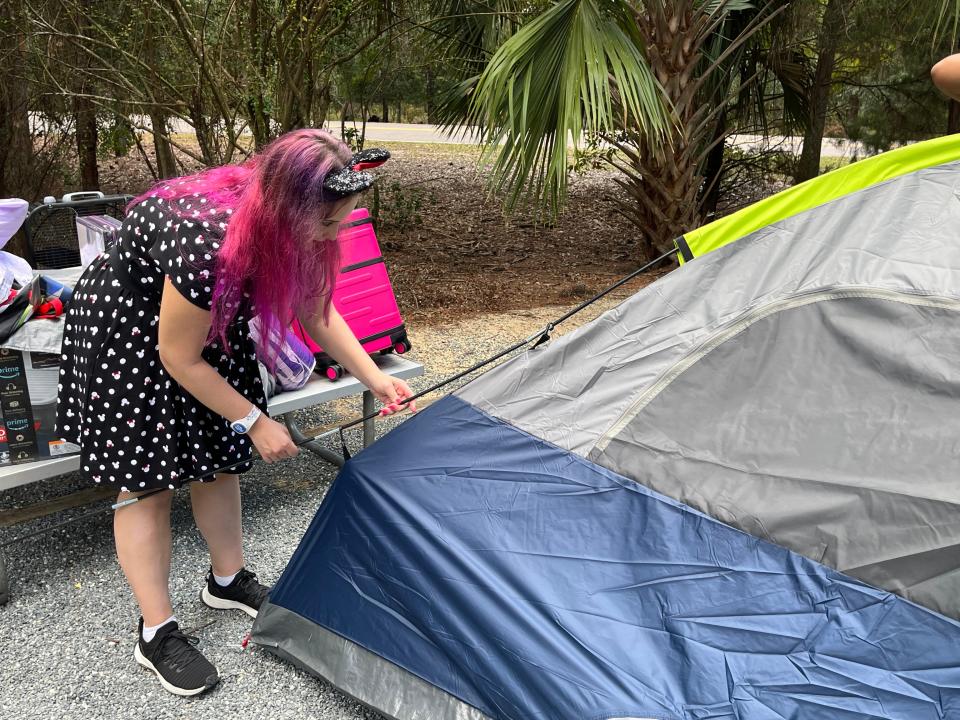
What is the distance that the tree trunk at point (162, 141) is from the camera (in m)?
5.86

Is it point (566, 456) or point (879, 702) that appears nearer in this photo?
point (879, 702)

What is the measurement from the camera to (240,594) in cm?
262

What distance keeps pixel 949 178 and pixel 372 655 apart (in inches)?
71.2

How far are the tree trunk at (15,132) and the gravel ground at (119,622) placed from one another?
4183mm

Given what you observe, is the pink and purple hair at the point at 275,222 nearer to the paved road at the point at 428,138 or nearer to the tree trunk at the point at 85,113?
the tree trunk at the point at 85,113

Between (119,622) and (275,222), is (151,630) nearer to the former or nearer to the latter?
(119,622)

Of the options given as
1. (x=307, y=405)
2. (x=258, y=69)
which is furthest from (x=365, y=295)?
(x=258, y=69)

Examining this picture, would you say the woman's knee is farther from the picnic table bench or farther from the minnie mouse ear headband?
the minnie mouse ear headband

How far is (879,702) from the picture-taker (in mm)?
1649

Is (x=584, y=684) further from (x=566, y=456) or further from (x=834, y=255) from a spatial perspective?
(x=834, y=255)

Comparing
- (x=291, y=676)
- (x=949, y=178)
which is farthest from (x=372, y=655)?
(x=949, y=178)

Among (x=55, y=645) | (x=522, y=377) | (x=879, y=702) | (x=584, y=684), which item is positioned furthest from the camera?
(x=55, y=645)

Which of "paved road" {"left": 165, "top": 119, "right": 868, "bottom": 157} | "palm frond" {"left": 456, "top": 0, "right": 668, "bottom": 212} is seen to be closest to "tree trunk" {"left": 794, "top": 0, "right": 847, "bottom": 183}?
"paved road" {"left": 165, "top": 119, "right": 868, "bottom": 157}

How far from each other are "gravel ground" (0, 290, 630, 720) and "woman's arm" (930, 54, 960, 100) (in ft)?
6.69
